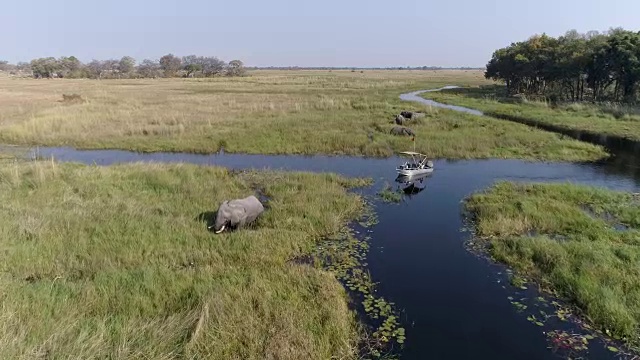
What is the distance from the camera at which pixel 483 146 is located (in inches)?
1216

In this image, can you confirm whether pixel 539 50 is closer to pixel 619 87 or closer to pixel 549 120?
pixel 619 87

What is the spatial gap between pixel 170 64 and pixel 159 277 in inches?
7063

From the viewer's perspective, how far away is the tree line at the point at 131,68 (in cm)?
14075

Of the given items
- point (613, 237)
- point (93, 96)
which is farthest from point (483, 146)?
point (93, 96)

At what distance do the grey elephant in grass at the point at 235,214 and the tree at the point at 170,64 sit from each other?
538ft

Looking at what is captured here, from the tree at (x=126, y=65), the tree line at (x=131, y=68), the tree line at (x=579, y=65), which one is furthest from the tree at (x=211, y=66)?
the tree line at (x=579, y=65)

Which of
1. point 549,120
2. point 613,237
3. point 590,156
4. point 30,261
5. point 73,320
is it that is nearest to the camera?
point 73,320

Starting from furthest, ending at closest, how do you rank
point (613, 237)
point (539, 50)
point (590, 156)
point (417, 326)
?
point (539, 50) → point (590, 156) → point (613, 237) → point (417, 326)

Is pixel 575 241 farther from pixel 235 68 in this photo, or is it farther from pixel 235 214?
pixel 235 68

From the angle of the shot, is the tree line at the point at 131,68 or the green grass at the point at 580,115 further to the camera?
the tree line at the point at 131,68

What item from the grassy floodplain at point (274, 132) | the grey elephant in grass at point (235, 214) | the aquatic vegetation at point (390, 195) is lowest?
the aquatic vegetation at point (390, 195)

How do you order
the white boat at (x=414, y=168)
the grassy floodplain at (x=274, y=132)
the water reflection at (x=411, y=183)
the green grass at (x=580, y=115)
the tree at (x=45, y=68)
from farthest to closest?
the tree at (x=45, y=68)
the green grass at (x=580, y=115)
the grassy floodplain at (x=274, y=132)
the white boat at (x=414, y=168)
the water reflection at (x=411, y=183)

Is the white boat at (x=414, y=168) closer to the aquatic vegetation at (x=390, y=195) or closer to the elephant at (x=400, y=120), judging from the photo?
the aquatic vegetation at (x=390, y=195)

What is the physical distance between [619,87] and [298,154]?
172ft
